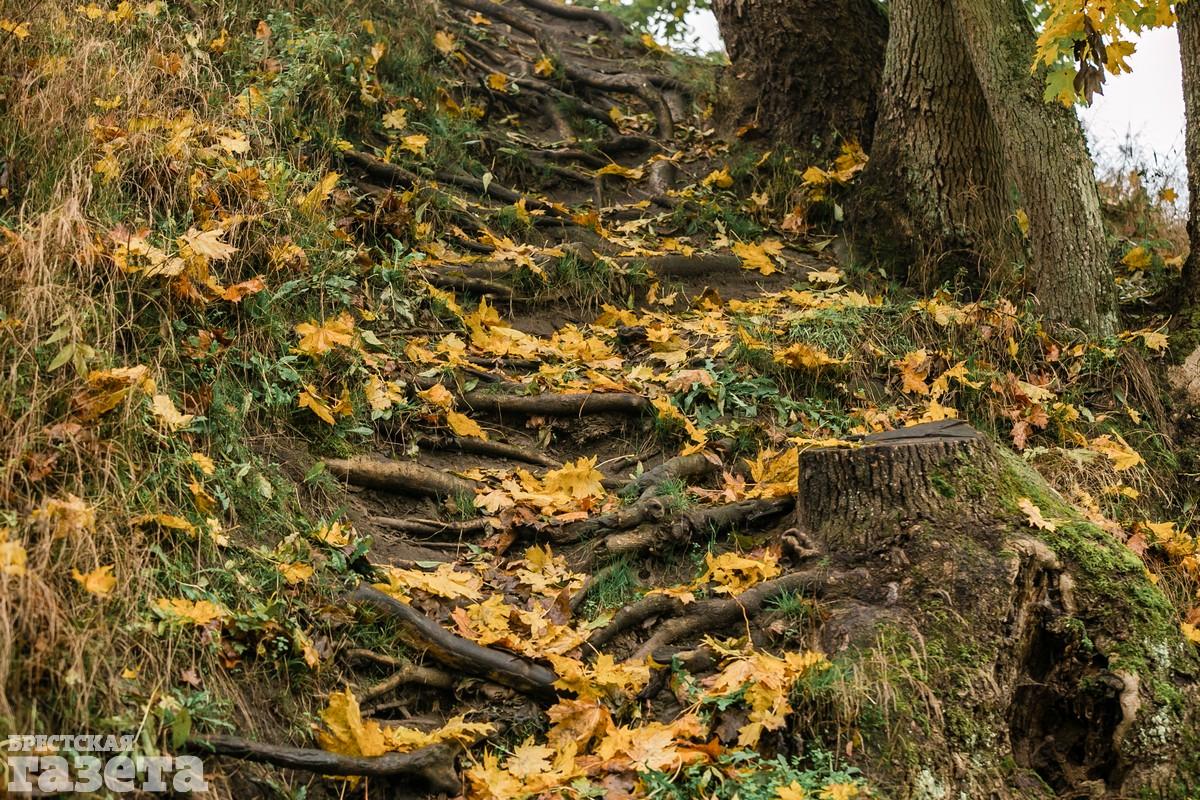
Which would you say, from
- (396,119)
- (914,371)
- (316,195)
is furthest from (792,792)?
(396,119)

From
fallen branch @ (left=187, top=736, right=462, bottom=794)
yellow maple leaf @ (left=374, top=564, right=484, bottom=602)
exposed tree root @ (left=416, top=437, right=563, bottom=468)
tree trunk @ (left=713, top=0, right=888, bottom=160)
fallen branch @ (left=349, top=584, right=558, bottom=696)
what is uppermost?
tree trunk @ (left=713, top=0, right=888, bottom=160)

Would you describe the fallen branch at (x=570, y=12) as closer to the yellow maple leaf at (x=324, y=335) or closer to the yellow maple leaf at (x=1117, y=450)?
the yellow maple leaf at (x=324, y=335)

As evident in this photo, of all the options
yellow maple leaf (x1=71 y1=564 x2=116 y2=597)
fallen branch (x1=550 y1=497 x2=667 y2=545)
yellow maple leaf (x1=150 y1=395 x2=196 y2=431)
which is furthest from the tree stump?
yellow maple leaf (x1=71 y1=564 x2=116 y2=597)

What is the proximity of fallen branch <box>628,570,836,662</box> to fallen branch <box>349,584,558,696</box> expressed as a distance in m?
0.48

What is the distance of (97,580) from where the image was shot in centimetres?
328

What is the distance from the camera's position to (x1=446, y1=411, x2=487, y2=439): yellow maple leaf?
18.0ft

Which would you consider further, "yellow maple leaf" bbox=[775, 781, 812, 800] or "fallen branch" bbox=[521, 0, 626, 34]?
"fallen branch" bbox=[521, 0, 626, 34]

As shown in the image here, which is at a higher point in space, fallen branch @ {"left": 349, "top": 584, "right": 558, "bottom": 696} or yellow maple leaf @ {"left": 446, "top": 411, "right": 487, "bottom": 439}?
yellow maple leaf @ {"left": 446, "top": 411, "right": 487, "bottom": 439}

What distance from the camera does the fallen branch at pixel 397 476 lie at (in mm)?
4969

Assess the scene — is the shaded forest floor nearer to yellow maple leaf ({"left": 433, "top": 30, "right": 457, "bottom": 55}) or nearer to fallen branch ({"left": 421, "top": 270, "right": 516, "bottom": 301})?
fallen branch ({"left": 421, "top": 270, "right": 516, "bottom": 301})

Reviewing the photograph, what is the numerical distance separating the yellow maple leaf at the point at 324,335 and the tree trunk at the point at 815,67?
441 cm

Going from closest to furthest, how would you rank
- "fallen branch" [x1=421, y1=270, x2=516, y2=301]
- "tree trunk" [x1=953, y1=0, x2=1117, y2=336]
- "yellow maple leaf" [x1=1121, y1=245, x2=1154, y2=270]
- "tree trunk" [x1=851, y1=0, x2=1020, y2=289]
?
1. "fallen branch" [x1=421, y1=270, x2=516, y2=301]
2. "tree trunk" [x1=953, y1=0, x2=1117, y2=336]
3. "tree trunk" [x1=851, y1=0, x2=1020, y2=289]
4. "yellow maple leaf" [x1=1121, y1=245, x2=1154, y2=270]

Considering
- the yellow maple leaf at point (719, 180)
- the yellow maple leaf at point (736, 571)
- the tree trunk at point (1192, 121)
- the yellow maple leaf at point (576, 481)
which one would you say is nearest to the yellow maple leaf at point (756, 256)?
the yellow maple leaf at point (719, 180)

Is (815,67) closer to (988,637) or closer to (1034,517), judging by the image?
(1034,517)
